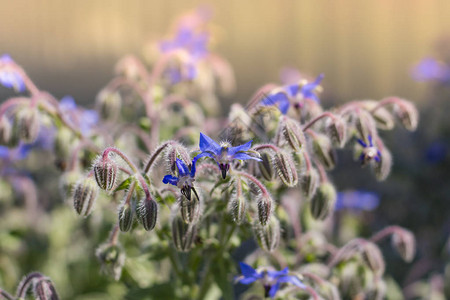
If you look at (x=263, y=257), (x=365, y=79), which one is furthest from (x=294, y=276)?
(x=365, y=79)

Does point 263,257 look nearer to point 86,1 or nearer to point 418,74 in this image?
point 418,74

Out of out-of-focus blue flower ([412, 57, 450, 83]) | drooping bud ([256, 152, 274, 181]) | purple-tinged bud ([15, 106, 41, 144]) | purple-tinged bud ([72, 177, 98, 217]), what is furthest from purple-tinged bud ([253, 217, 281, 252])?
out-of-focus blue flower ([412, 57, 450, 83])

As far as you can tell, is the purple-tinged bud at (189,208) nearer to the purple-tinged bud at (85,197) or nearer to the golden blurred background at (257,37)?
the purple-tinged bud at (85,197)

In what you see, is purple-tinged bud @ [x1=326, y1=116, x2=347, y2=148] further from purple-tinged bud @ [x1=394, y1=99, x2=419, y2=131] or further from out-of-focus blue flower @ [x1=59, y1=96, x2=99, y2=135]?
out-of-focus blue flower @ [x1=59, y1=96, x2=99, y2=135]

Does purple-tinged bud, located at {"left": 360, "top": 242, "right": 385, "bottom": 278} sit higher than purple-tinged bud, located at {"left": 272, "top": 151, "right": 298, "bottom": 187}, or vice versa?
purple-tinged bud, located at {"left": 272, "top": 151, "right": 298, "bottom": 187}

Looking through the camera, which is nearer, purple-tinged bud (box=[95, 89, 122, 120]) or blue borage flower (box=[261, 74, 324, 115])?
blue borage flower (box=[261, 74, 324, 115])
